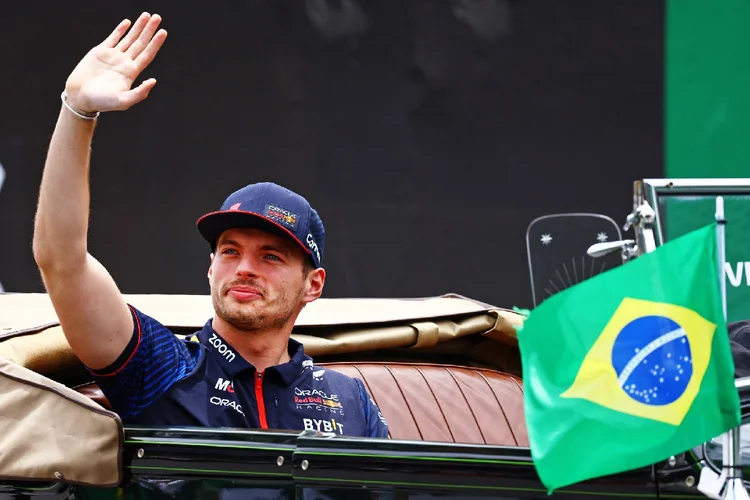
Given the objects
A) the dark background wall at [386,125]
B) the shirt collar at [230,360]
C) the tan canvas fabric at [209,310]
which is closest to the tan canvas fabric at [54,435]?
the shirt collar at [230,360]

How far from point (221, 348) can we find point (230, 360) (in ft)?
0.14

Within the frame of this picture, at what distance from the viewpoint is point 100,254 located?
5531 millimetres

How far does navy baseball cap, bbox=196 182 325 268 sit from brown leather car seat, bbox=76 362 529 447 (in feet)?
2.31

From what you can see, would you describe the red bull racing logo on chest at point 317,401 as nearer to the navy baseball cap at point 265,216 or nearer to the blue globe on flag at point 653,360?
the navy baseball cap at point 265,216

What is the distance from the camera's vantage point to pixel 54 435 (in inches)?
73.2

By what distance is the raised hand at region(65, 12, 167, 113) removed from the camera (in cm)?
191

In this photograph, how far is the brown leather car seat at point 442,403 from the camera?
296cm

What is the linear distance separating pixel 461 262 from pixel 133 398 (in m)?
3.37

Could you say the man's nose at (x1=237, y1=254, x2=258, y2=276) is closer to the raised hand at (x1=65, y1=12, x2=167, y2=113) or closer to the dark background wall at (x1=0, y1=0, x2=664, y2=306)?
the raised hand at (x1=65, y1=12, x2=167, y2=113)

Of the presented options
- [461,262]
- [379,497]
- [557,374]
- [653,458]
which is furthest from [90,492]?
[461,262]

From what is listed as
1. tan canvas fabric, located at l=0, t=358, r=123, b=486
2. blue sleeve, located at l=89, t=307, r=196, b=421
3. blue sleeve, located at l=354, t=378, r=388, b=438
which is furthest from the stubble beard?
tan canvas fabric, located at l=0, t=358, r=123, b=486

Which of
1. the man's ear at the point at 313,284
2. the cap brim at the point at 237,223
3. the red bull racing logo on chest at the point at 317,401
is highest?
the cap brim at the point at 237,223

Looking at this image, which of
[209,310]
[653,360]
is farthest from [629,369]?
[209,310]

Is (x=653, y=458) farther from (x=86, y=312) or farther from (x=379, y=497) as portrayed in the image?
(x=86, y=312)
